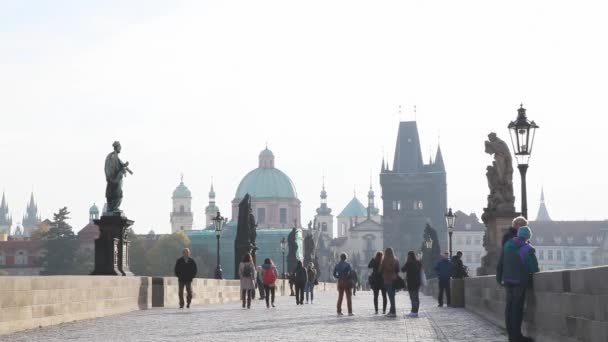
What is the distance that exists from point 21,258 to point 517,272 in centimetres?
A: 14964

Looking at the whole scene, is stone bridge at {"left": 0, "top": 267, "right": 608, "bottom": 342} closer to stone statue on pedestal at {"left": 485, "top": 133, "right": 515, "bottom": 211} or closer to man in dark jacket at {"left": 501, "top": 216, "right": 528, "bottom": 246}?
man in dark jacket at {"left": 501, "top": 216, "right": 528, "bottom": 246}

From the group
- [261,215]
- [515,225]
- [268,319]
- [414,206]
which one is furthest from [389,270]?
[261,215]

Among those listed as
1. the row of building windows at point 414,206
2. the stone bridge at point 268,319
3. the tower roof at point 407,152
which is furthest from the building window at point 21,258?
the stone bridge at point 268,319

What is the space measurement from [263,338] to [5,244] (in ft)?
491

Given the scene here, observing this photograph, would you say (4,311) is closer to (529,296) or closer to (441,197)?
(529,296)

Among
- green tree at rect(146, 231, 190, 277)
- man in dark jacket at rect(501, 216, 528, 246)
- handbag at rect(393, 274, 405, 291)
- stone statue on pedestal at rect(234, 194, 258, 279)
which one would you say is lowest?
handbag at rect(393, 274, 405, 291)

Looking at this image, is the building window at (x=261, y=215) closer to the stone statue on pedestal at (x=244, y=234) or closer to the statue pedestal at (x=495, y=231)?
the stone statue on pedestal at (x=244, y=234)

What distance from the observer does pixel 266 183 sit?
190 metres

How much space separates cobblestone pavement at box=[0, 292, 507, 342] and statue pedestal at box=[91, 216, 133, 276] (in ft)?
10.1

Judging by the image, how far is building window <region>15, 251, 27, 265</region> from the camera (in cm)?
15662

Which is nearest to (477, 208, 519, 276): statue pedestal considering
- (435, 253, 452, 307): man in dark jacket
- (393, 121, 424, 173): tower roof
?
(435, 253, 452, 307): man in dark jacket

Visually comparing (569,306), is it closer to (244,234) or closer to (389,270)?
(389,270)

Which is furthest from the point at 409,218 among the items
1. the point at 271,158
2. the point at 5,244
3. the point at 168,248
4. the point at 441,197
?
the point at 5,244

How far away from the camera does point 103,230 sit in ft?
85.5
